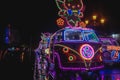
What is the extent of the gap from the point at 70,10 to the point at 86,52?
4.54 meters

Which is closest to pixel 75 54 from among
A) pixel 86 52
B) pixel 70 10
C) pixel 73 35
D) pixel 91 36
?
pixel 86 52

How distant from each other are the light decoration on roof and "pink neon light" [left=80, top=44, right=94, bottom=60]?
4.00 m

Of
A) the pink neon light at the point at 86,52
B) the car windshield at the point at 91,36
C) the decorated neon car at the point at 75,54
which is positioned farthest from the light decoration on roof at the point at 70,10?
the pink neon light at the point at 86,52

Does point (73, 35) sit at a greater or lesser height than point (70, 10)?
lesser

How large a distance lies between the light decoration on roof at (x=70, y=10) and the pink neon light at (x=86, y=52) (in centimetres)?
400

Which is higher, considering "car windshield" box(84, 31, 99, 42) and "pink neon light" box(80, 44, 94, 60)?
"car windshield" box(84, 31, 99, 42)

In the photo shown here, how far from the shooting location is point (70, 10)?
14477 millimetres

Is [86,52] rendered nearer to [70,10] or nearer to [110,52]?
[70,10]

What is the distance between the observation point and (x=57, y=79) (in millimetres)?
10234

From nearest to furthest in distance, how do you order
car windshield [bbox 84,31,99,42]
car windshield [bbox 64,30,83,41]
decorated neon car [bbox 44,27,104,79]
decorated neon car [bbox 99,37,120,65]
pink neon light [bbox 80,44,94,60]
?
decorated neon car [bbox 44,27,104,79] < pink neon light [bbox 80,44,94,60] < car windshield [bbox 64,30,83,41] < car windshield [bbox 84,31,99,42] < decorated neon car [bbox 99,37,120,65]

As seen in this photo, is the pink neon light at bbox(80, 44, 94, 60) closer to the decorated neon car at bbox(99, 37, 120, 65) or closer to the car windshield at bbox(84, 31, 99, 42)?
the car windshield at bbox(84, 31, 99, 42)

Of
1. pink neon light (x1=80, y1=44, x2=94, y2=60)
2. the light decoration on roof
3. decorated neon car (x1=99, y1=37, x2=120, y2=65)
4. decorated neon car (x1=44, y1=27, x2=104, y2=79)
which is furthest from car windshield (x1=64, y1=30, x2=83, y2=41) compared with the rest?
decorated neon car (x1=99, y1=37, x2=120, y2=65)

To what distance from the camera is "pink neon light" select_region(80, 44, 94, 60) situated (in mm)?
10406

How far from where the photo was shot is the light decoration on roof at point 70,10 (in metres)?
14.4
